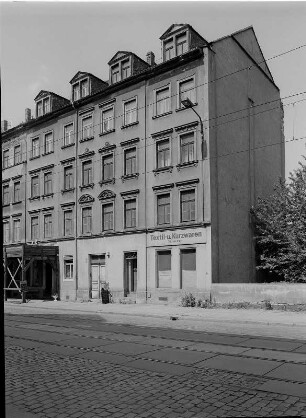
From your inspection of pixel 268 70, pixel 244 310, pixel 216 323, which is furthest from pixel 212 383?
pixel 268 70

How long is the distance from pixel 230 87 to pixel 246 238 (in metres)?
9.07

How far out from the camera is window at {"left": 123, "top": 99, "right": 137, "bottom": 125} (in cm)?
2670

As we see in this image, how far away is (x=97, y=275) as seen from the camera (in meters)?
27.7

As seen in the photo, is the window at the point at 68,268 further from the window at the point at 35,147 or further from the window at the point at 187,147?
the window at the point at 187,147

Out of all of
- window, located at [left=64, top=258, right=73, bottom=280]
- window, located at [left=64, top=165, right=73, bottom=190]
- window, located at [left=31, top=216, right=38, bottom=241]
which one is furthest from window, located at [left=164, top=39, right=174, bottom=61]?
window, located at [left=31, top=216, right=38, bottom=241]

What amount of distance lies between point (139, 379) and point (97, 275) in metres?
20.9

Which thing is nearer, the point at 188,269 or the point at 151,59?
the point at 188,269

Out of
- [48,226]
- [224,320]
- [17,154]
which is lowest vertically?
[224,320]

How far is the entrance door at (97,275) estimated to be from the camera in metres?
27.5

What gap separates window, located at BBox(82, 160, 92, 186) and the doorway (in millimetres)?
4966

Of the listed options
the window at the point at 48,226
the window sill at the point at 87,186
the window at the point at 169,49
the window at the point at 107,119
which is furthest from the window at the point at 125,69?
the window at the point at 48,226

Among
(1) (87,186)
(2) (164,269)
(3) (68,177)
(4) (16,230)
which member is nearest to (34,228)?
(4) (16,230)

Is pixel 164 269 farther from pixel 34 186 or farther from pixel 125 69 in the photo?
pixel 34 186

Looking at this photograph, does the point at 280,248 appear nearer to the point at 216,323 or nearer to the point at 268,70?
the point at 216,323
